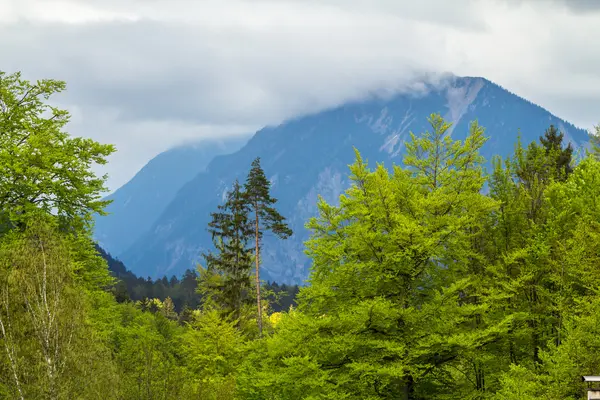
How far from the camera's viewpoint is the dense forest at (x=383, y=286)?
17750 millimetres

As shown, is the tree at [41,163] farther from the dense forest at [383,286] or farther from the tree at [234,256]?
the tree at [234,256]

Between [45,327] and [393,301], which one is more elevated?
[393,301]

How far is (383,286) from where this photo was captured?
80.3 feet

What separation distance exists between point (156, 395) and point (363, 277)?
32.6 feet

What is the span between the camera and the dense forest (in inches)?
699

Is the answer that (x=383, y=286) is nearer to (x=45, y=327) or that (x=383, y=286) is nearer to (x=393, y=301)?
(x=393, y=301)

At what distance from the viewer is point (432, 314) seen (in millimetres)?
23219

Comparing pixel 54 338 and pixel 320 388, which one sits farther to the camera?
pixel 320 388

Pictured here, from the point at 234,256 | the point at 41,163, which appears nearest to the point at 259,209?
the point at 234,256

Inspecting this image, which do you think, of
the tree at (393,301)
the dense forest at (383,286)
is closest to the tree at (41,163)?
the dense forest at (383,286)

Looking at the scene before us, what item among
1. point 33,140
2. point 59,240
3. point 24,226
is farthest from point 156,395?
point 33,140

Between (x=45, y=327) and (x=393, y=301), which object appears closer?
(x=45, y=327)

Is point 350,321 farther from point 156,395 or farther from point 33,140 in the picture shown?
point 33,140

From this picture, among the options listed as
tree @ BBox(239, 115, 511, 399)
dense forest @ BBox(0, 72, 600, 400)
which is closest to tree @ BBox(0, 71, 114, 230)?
dense forest @ BBox(0, 72, 600, 400)
